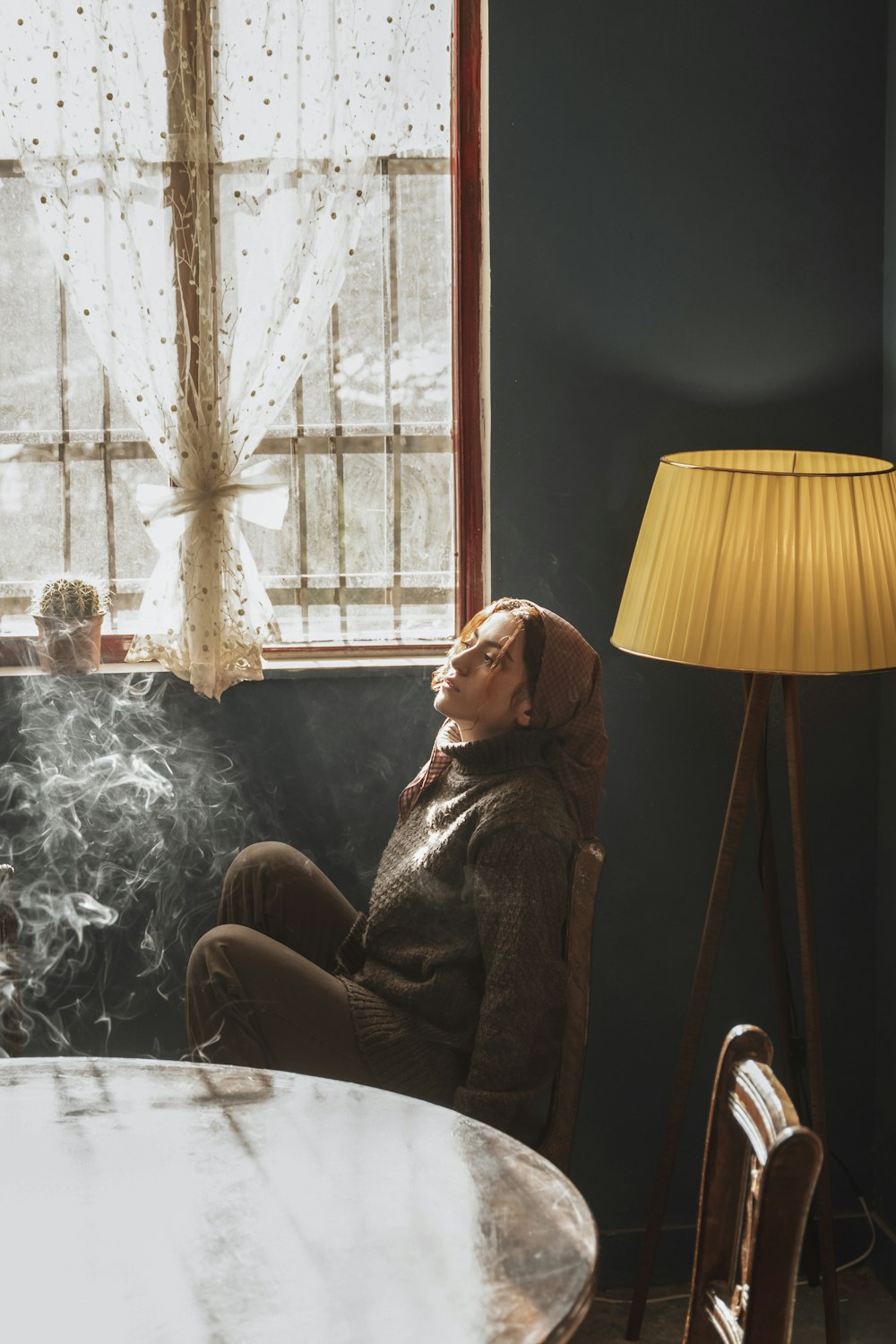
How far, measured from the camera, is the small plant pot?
2754mm

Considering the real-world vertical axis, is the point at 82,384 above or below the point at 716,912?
above

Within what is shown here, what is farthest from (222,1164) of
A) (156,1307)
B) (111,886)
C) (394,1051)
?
(111,886)

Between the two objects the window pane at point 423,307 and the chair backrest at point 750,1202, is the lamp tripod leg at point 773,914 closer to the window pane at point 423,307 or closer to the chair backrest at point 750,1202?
the window pane at point 423,307

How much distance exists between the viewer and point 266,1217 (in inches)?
56.8

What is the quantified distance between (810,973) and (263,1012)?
1.04 meters

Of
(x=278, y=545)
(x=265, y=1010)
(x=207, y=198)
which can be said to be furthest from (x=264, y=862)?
(x=207, y=198)

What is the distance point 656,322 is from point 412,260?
56 cm

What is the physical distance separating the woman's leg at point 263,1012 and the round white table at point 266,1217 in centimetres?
41

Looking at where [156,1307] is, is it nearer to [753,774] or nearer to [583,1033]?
[583,1033]

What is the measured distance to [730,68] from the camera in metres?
2.68

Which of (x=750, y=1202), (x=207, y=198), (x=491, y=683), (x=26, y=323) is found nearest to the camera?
(x=750, y=1202)

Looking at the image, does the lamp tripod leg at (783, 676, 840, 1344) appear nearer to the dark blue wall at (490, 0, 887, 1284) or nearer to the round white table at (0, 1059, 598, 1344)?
the dark blue wall at (490, 0, 887, 1284)

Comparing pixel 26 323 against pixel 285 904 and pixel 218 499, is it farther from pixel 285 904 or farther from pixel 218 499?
pixel 285 904

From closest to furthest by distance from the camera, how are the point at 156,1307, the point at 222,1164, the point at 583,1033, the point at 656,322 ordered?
the point at 156,1307, the point at 222,1164, the point at 583,1033, the point at 656,322
